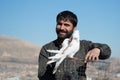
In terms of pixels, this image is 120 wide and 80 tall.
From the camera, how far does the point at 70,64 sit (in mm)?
4688

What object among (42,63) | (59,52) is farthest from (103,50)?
(42,63)

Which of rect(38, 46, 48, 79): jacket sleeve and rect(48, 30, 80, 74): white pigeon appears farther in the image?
rect(38, 46, 48, 79): jacket sleeve

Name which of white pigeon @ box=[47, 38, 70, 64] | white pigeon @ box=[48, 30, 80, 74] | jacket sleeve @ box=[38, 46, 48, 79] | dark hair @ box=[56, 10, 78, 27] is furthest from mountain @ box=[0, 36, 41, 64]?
white pigeon @ box=[48, 30, 80, 74]

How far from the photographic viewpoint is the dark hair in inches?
191

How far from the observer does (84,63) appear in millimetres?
4699

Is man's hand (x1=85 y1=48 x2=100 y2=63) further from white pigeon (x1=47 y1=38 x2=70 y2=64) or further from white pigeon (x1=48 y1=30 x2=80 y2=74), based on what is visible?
white pigeon (x1=47 y1=38 x2=70 y2=64)

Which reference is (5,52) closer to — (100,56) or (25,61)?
(25,61)

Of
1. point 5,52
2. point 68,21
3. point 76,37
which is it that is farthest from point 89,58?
point 5,52

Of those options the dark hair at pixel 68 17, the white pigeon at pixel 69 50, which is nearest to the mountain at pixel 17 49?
the dark hair at pixel 68 17

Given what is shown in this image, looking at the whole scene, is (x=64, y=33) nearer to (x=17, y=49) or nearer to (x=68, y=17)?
(x=68, y=17)

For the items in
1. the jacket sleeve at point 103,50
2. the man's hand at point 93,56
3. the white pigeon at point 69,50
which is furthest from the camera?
the jacket sleeve at point 103,50

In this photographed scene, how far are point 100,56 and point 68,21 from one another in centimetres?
51

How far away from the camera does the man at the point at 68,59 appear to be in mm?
4625

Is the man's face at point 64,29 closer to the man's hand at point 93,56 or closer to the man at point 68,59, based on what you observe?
the man at point 68,59
